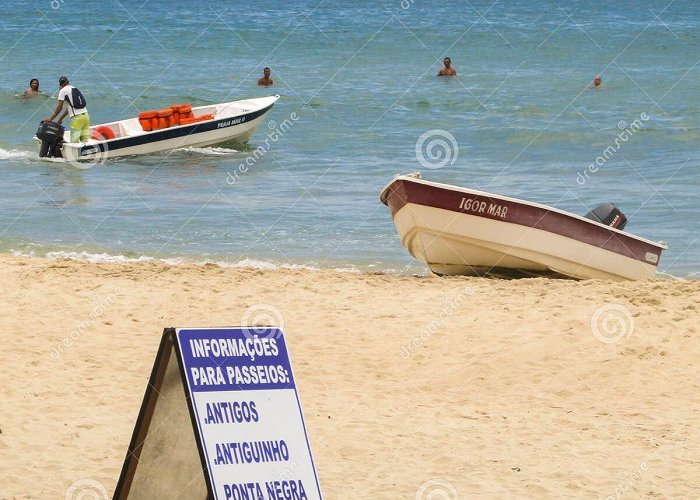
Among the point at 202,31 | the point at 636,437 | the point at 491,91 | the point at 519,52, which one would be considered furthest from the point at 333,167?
the point at 202,31

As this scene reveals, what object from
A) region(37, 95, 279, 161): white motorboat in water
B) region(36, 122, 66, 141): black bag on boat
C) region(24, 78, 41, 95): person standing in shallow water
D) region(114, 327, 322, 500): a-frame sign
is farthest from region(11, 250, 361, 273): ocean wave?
region(24, 78, 41, 95): person standing in shallow water

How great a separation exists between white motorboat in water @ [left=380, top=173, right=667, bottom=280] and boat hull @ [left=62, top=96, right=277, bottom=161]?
369 inches

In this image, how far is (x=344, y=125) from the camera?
2523 cm

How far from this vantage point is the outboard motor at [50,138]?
20.2 meters

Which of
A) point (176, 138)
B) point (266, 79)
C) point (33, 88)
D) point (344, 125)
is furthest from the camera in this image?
point (266, 79)

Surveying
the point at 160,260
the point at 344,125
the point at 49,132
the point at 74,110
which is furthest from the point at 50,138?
the point at 160,260

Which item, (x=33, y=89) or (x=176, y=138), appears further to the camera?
(x=33, y=89)

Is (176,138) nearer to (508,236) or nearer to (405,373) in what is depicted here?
(508,236)

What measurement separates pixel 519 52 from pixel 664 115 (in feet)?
44.4

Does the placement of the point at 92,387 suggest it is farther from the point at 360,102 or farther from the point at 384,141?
the point at 360,102

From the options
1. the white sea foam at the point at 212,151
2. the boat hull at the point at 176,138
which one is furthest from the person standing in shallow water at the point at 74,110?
the white sea foam at the point at 212,151

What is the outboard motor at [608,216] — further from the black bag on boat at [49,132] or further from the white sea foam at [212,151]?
the black bag on boat at [49,132]

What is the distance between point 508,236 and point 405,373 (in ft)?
10.9

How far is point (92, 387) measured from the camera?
852 cm
